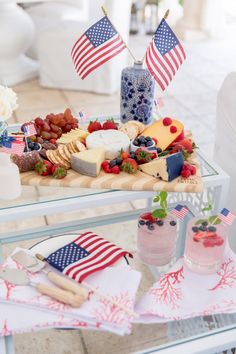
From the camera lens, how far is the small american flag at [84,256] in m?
1.21

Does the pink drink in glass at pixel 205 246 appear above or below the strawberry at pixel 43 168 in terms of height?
below

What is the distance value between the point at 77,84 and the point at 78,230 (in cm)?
255

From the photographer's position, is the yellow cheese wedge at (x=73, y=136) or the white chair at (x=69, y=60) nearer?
the yellow cheese wedge at (x=73, y=136)

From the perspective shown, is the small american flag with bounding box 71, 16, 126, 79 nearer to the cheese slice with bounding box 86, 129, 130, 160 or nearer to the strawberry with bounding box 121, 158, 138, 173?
the cheese slice with bounding box 86, 129, 130, 160

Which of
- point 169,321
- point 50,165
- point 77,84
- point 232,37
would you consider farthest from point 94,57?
point 232,37

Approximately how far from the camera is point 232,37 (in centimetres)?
559

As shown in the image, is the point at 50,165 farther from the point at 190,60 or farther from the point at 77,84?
the point at 190,60

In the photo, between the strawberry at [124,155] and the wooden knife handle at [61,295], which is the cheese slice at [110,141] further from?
the wooden knife handle at [61,295]

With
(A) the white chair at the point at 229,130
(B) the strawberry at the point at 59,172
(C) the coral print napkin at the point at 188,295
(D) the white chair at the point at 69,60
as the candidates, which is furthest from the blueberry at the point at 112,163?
(D) the white chair at the point at 69,60

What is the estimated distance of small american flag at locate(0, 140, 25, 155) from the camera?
1413 millimetres

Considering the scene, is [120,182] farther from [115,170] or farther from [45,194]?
[45,194]

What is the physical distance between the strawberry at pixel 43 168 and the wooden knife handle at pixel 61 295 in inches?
14.0

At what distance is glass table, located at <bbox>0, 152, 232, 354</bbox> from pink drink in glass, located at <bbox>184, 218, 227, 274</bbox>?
151 mm

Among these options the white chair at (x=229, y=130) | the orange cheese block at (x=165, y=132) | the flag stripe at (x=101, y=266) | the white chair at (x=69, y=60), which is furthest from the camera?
the white chair at (x=69, y=60)
